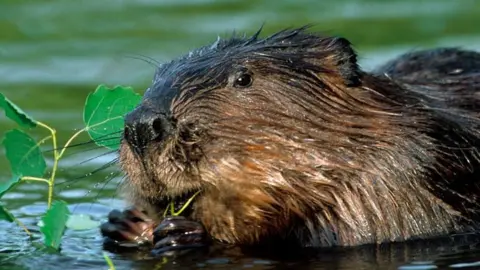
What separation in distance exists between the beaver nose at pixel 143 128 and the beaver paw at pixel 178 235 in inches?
16.0

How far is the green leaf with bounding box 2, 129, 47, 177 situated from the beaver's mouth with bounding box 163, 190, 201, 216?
49cm

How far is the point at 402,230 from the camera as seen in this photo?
18.6 feet

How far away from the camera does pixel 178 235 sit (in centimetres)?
555

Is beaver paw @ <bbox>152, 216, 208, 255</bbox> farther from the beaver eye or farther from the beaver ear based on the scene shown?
Result: the beaver ear

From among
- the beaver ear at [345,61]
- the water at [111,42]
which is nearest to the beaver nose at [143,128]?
the water at [111,42]

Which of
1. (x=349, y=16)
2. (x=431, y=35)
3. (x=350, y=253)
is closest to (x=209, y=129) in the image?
(x=350, y=253)

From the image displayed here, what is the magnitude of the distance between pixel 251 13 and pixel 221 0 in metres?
0.49

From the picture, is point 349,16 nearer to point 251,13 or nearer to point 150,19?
point 251,13

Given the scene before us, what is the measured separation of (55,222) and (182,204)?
487 mm

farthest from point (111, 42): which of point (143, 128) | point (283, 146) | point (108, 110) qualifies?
point (143, 128)

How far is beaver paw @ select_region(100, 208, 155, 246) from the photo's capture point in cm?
579

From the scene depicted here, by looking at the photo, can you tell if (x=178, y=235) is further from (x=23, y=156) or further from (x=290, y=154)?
(x=23, y=156)

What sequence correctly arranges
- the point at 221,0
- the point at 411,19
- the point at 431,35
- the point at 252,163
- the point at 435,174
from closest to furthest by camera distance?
the point at 252,163 < the point at 435,174 < the point at 431,35 < the point at 411,19 < the point at 221,0

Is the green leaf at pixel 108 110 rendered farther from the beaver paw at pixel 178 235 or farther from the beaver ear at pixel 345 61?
the beaver ear at pixel 345 61
